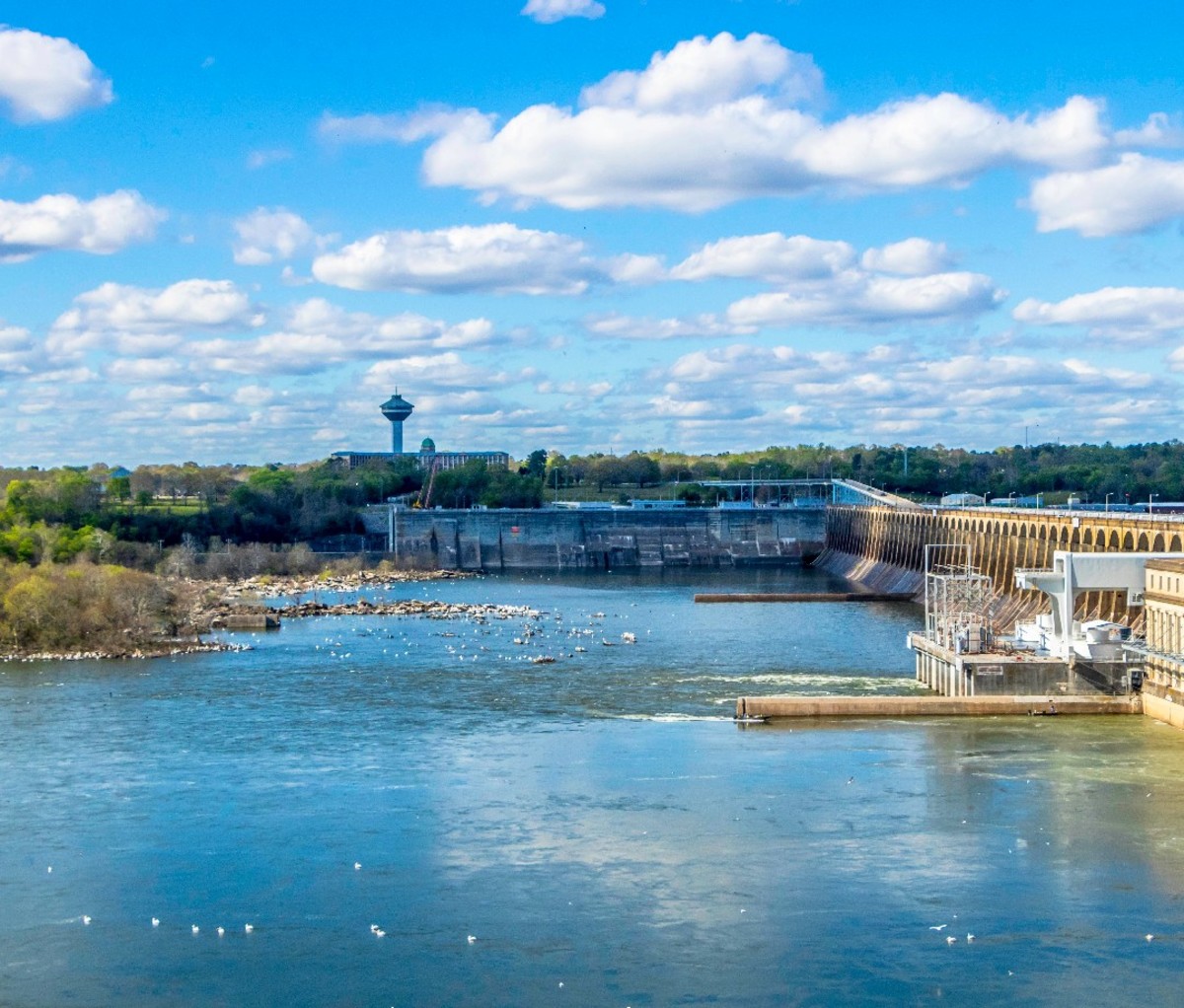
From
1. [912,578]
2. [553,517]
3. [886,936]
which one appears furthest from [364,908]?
[553,517]

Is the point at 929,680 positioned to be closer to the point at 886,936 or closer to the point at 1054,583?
the point at 1054,583

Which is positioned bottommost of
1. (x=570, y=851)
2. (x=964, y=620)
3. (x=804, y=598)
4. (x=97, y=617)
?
(x=570, y=851)

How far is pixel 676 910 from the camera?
32.7 metres

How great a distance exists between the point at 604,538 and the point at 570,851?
134270mm

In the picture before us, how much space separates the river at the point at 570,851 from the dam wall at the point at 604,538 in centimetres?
10111

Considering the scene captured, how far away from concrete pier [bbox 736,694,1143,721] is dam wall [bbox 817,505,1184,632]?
714cm

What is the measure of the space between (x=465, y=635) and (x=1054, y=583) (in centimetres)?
3905

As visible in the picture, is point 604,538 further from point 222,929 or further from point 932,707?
point 222,929

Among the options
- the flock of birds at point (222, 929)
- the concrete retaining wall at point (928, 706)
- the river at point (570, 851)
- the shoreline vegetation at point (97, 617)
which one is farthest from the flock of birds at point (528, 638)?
the flock of birds at point (222, 929)

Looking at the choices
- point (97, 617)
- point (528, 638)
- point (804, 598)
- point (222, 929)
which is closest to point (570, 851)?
point (222, 929)

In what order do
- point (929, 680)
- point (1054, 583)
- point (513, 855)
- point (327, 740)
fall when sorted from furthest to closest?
point (929, 680)
point (1054, 583)
point (327, 740)
point (513, 855)

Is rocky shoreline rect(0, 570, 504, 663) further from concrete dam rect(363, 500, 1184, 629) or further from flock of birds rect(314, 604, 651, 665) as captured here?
concrete dam rect(363, 500, 1184, 629)

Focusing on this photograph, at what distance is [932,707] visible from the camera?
5566 cm

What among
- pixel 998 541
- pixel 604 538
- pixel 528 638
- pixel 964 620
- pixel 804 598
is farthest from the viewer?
pixel 604 538
